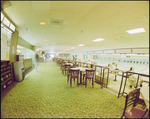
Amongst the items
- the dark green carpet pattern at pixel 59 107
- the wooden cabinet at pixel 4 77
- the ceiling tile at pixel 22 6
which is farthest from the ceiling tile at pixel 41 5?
the dark green carpet pattern at pixel 59 107

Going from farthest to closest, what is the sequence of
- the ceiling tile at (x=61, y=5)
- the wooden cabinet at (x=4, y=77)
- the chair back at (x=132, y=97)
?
the wooden cabinet at (x=4, y=77) → the ceiling tile at (x=61, y=5) → the chair back at (x=132, y=97)

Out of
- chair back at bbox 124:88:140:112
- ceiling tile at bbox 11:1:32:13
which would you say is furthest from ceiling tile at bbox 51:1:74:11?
chair back at bbox 124:88:140:112

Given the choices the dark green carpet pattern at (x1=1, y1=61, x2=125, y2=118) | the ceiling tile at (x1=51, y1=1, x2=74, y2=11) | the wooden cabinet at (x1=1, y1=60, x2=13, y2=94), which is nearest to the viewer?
the dark green carpet pattern at (x1=1, y1=61, x2=125, y2=118)

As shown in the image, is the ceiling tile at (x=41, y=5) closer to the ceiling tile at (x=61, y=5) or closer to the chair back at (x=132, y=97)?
the ceiling tile at (x=61, y=5)

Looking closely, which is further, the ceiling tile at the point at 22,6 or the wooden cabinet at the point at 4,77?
the wooden cabinet at the point at 4,77

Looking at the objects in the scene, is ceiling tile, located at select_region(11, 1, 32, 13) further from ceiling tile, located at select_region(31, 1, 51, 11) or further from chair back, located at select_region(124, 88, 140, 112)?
chair back, located at select_region(124, 88, 140, 112)

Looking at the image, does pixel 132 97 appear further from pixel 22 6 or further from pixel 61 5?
pixel 22 6

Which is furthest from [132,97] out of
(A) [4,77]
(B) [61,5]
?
(A) [4,77]

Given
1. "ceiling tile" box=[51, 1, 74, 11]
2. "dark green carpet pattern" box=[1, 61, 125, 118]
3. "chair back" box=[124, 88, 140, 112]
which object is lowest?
"dark green carpet pattern" box=[1, 61, 125, 118]

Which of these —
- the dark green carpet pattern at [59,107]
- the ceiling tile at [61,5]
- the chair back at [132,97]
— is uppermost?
the ceiling tile at [61,5]

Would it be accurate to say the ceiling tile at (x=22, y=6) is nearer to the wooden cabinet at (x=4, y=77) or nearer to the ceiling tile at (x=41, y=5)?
the ceiling tile at (x=41, y=5)

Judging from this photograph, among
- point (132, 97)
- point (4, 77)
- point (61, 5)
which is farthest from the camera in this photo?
point (4, 77)

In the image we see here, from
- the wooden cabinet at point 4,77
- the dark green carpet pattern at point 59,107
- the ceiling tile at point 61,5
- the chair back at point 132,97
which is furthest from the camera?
the wooden cabinet at point 4,77

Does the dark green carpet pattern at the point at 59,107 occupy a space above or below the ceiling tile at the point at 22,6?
below
